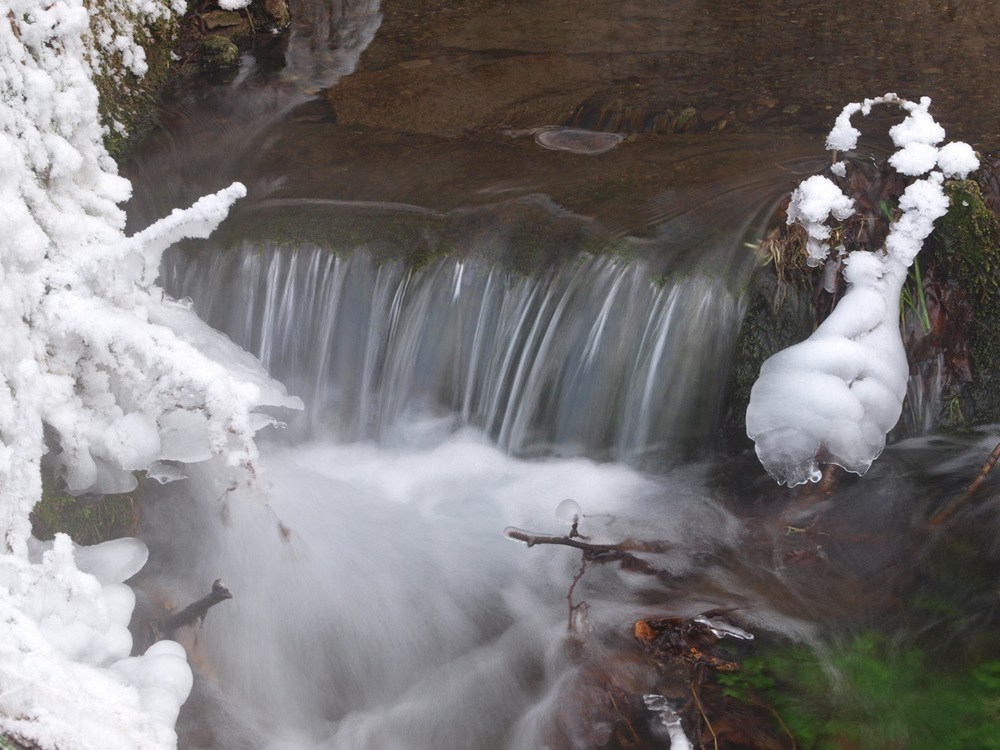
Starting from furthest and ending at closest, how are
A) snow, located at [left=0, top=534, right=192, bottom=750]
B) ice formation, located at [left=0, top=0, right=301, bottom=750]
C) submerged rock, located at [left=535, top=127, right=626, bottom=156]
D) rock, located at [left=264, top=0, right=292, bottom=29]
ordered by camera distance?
rock, located at [left=264, top=0, right=292, bottom=29]
submerged rock, located at [left=535, top=127, right=626, bottom=156]
ice formation, located at [left=0, top=0, right=301, bottom=750]
snow, located at [left=0, top=534, right=192, bottom=750]

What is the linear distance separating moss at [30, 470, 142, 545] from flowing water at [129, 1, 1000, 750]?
0.51 ft

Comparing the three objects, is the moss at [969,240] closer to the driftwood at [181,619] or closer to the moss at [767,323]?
the moss at [767,323]

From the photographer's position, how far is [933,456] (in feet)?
11.2

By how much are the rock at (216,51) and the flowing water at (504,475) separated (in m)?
1.22

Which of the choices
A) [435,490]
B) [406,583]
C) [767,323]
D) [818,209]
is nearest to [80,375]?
[406,583]

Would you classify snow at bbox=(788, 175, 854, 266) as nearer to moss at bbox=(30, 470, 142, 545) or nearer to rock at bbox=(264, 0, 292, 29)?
moss at bbox=(30, 470, 142, 545)

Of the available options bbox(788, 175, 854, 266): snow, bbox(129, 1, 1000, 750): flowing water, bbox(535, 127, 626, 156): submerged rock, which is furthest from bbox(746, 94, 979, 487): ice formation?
bbox(535, 127, 626, 156): submerged rock

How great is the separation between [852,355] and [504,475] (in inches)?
64.7

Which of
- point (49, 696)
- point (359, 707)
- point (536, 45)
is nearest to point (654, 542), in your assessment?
point (359, 707)

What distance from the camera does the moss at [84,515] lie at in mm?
2658

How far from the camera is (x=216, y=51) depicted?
227 inches

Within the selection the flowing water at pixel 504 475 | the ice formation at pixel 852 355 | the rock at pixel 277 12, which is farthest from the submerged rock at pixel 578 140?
the rock at pixel 277 12

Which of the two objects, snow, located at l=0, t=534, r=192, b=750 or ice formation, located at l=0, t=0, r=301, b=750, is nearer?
snow, located at l=0, t=534, r=192, b=750

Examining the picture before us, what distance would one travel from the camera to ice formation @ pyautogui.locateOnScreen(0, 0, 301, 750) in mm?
2104
